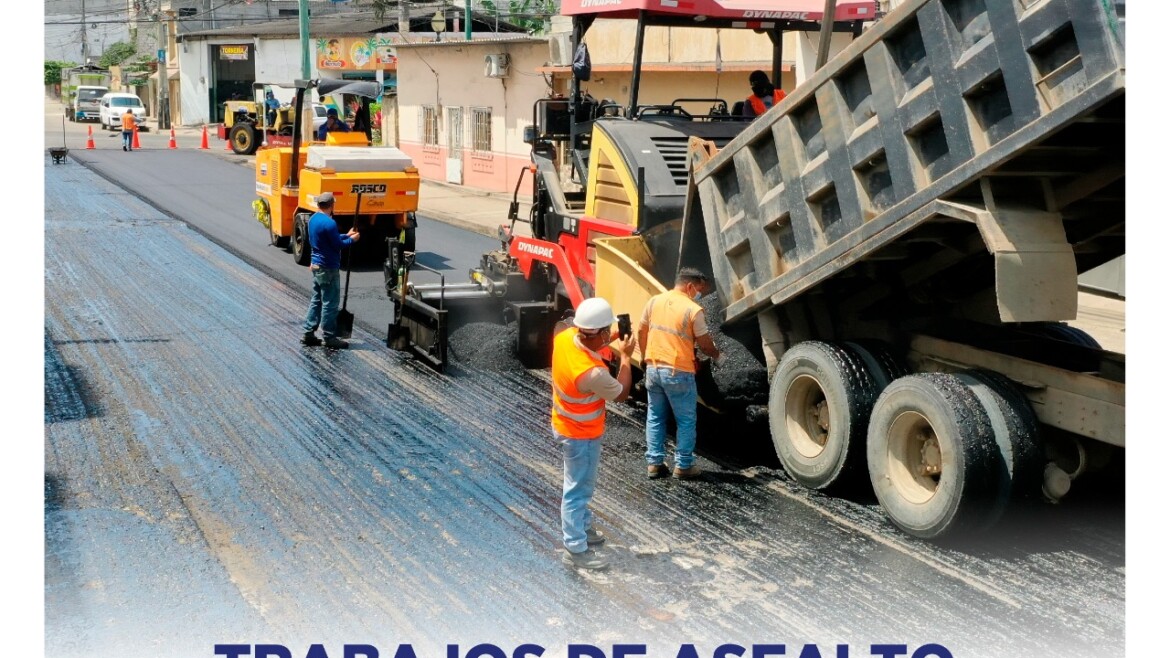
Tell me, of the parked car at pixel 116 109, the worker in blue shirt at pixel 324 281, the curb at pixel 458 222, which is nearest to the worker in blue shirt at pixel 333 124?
the curb at pixel 458 222

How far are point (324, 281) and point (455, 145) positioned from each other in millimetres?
17211

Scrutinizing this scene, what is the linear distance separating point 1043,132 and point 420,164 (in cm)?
2568

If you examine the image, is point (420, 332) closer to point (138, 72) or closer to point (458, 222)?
point (458, 222)

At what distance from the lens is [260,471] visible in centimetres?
777

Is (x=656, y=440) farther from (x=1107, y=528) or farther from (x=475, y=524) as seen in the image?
(x=1107, y=528)

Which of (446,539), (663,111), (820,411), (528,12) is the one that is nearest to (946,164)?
(820,411)

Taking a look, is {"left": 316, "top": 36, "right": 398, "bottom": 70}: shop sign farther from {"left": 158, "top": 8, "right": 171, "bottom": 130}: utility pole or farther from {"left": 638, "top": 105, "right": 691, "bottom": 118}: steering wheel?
{"left": 638, "top": 105, "right": 691, "bottom": 118}: steering wheel

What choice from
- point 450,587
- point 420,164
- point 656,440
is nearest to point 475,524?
point 450,587

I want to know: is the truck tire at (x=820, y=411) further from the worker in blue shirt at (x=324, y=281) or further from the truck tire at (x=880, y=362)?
the worker in blue shirt at (x=324, y=281)

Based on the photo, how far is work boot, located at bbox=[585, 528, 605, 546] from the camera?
6.58 metres

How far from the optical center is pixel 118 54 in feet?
239

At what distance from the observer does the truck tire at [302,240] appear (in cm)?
1600

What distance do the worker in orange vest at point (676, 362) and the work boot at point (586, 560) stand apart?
1.51 m

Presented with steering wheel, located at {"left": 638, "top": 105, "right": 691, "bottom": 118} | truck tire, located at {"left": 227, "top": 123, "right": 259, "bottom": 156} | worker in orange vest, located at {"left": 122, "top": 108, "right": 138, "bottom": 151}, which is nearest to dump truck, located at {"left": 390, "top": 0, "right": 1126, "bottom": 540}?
steering wheel, located at {"left": 638, "top": 105, "right": 691, "bottom": 118}
